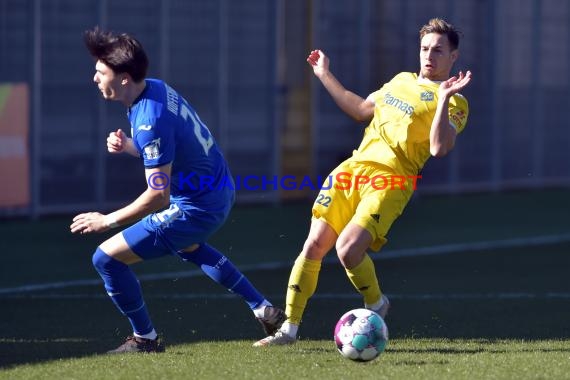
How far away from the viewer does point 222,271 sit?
25.1 feet

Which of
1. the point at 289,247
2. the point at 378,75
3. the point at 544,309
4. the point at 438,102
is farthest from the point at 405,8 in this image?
the point at 438,102

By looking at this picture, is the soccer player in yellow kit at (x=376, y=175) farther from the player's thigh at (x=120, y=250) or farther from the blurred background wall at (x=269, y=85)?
the blurred background wall at (x=269, y=85)

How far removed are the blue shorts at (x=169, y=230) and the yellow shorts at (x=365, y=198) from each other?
740 mm

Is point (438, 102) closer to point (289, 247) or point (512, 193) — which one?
point (289, 247)

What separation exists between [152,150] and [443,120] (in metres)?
1.61

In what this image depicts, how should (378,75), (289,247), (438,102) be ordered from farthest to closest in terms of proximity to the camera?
(378,75) → (289,247) → (438,102)

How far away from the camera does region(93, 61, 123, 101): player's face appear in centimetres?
698

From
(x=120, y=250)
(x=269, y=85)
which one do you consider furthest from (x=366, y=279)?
(x=269, y=85)

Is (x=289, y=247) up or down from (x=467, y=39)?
down

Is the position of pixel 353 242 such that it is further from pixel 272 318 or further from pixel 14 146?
pixel 14 146

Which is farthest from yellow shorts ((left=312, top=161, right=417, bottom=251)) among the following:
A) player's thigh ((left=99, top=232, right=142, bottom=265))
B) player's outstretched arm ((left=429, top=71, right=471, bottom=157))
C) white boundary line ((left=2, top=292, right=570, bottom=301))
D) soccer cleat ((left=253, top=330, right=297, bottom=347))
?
white boundary line ((left=2, top=292, right=570, bottom=301))

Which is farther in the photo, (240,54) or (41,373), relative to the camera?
(240,54)

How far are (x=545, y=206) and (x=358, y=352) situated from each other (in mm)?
12300

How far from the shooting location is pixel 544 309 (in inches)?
367
